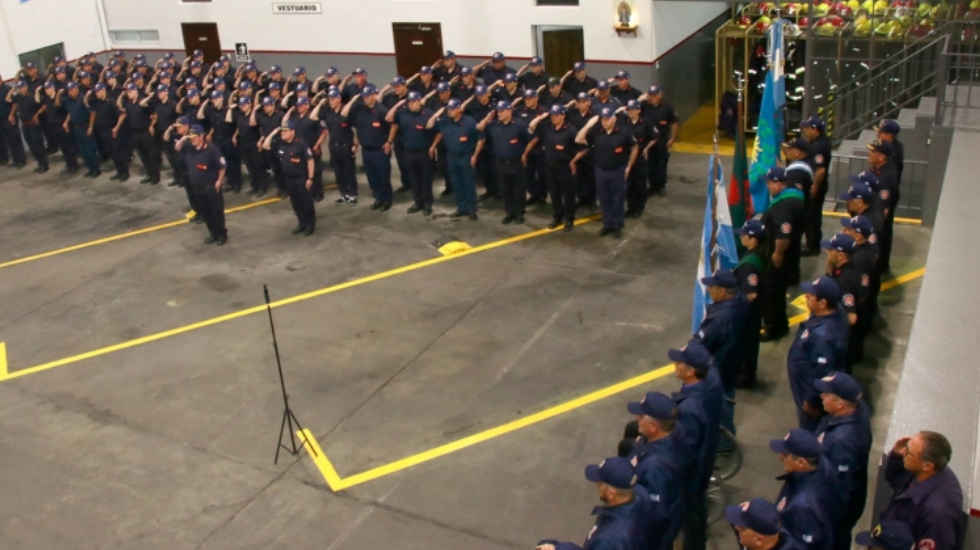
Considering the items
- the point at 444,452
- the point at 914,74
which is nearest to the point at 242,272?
the point at 444,452

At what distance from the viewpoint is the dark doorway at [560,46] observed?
17516 mm

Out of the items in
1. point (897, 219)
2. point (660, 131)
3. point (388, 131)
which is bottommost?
point (897, 219)

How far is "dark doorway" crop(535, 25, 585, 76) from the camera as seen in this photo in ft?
57.5

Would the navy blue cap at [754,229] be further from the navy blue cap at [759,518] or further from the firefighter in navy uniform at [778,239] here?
the navy blue cap at [759,518]

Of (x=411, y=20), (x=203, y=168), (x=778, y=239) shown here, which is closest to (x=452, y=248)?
(x=203, y=168)

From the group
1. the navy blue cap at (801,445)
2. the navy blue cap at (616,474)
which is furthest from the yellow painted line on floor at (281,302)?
the navy blue cap at (801,445)

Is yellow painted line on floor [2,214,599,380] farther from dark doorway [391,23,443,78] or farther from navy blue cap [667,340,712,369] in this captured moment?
dark doorway [391,23,443,78]

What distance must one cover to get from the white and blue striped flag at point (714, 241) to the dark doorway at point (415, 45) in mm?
10369

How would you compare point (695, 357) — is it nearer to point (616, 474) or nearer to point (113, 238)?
point (616, 474)

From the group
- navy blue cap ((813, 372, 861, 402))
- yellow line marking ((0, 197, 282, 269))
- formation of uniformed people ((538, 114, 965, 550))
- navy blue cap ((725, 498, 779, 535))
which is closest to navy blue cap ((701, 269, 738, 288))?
formation of uniformed people ((538, 114, 965, 550))

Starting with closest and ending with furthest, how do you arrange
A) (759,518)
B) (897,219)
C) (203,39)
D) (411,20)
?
(759,518)
(897,219)
(411,20)
(203,39)

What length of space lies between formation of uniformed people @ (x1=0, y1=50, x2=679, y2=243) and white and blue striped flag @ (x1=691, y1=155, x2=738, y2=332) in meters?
3.55

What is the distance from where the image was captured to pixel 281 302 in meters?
11.6

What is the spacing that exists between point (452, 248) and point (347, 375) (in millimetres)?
3341
